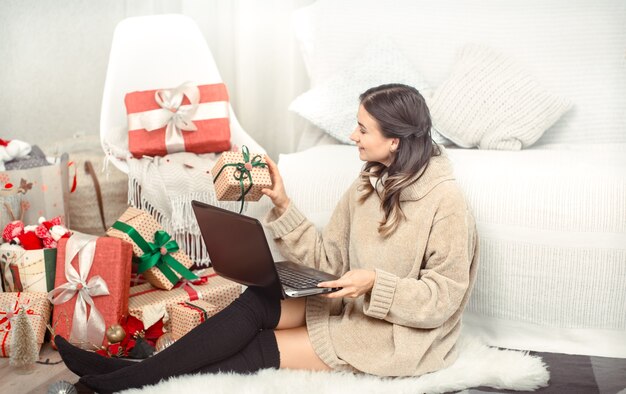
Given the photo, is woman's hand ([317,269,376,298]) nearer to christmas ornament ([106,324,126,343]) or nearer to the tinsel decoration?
christmas ornament ([106,324,126,343])

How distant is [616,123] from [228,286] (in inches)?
48.7

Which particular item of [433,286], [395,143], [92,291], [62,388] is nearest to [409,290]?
[433,286]

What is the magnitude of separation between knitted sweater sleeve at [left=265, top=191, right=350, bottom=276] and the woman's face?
0.55 feet

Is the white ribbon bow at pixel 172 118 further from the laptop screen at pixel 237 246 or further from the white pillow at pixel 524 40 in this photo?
the laptop screen at pixel 237 246

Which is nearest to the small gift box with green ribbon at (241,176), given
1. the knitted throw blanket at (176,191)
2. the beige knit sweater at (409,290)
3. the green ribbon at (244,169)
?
the green ribbon at (244,169)

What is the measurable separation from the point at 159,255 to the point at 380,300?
0.80m

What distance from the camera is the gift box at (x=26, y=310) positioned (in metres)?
1.98

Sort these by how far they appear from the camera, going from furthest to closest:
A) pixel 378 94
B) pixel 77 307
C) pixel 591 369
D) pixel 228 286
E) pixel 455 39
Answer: pixel 455 39 → pixel 228 286 → pixel 77 307 → pixel 591 369 → pixel 378 94

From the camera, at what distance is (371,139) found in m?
1.65

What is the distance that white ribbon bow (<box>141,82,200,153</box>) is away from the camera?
97.2 inches

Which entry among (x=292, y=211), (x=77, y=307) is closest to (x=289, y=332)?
(x=292, y=211)

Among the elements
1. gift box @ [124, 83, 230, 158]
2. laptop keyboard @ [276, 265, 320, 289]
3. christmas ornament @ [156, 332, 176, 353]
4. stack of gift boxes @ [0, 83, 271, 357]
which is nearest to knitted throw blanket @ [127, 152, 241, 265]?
gift box @ [124, 83, 230, 158]

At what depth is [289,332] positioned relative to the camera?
1670 mm

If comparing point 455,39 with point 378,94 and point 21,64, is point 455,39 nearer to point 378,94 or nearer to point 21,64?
point 378,94
